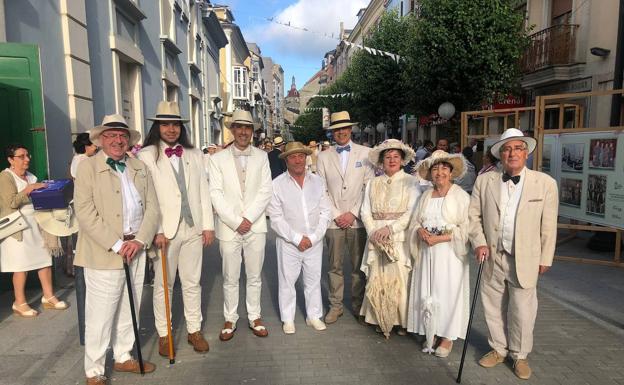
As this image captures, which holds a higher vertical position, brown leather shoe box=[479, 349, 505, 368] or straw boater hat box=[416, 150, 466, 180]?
straw boater hat box=[416, 150, 466, 180]

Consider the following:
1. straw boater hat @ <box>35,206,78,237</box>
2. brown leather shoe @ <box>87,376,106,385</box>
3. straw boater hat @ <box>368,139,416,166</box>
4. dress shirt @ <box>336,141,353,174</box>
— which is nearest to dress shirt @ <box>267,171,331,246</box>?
dress shirt @ <box>336,141,353,174</box>

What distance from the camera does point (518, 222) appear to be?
318 centimetres

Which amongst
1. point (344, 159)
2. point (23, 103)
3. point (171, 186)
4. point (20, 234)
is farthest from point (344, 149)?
point (23, 103)

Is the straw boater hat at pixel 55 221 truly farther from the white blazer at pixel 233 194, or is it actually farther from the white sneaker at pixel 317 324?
the white sneaker at pixel 317 324

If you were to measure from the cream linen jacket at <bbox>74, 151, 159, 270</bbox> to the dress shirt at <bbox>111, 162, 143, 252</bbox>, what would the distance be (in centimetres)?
6

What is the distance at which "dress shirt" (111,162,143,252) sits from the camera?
120 inches

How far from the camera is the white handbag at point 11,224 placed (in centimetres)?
427

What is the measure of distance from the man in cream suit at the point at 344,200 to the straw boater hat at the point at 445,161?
77 centimetres

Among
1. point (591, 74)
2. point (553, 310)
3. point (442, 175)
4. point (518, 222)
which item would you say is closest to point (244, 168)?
point (442, 175)

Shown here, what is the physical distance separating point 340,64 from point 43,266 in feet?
209

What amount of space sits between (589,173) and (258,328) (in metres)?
5.17

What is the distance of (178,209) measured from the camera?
347cm

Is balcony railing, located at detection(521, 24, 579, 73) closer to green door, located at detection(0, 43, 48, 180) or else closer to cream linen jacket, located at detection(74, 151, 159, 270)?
green door, located at detection(0, 43, 48, 180)

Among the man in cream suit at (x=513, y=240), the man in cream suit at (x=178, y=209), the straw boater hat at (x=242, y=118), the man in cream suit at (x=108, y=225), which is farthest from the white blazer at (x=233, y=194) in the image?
the man in cream suit at (x=513, y=240)
